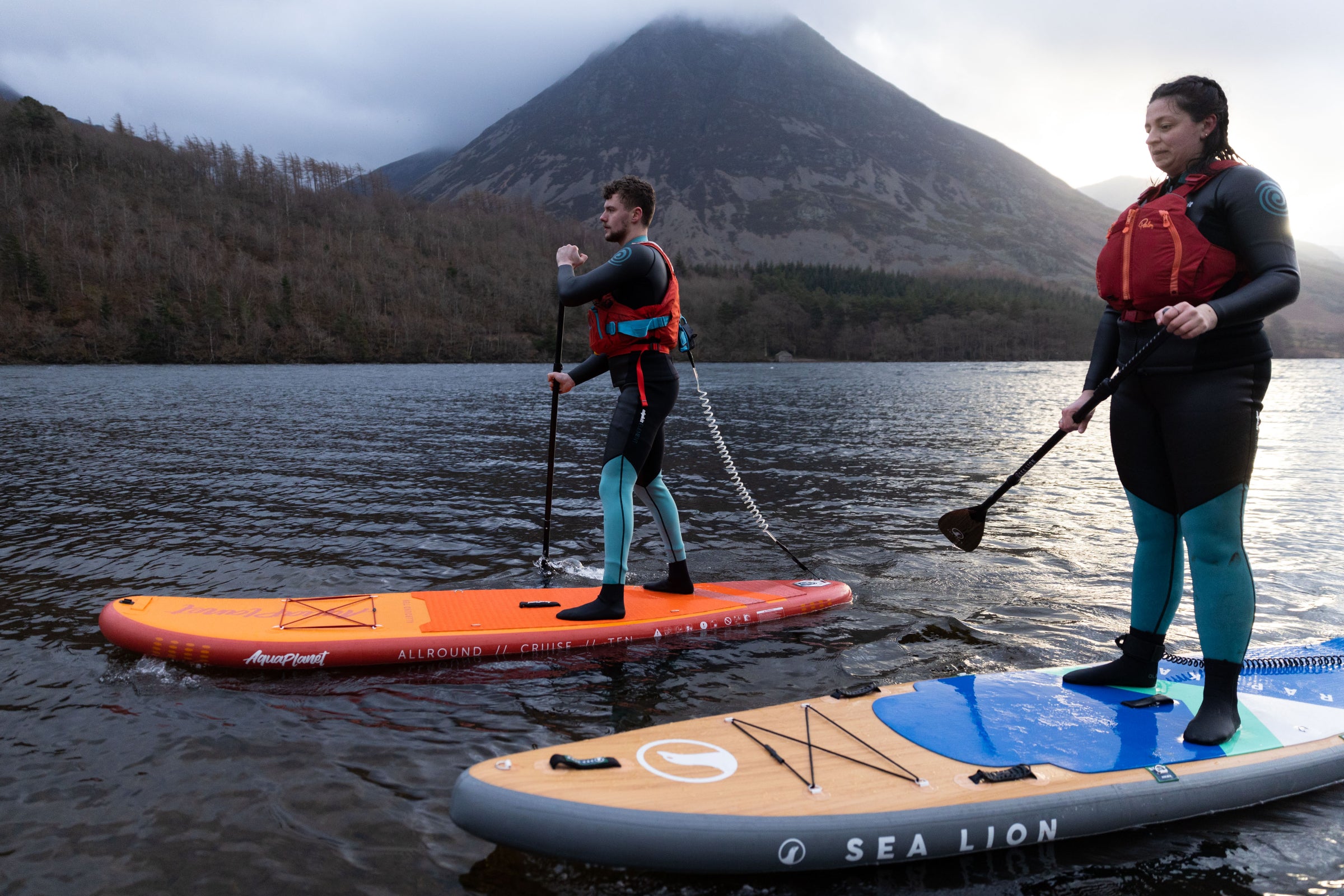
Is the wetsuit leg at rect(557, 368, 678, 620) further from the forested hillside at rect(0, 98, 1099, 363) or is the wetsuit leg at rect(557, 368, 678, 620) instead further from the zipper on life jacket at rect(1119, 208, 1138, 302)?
the forested hillside at rect(0, 98, 1099, 363)

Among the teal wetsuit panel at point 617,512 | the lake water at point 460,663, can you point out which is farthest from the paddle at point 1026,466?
the teal wetsuit panel at point 617,512

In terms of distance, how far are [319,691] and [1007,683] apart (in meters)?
4.72

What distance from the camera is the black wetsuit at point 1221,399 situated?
3.91 m

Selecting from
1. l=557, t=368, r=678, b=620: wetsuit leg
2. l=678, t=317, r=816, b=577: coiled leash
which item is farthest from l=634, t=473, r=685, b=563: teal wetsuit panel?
l=678, t=317, r=816, b=577: coiled leash

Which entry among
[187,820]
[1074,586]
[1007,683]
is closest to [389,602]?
[187,820]

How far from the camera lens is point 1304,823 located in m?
4.14

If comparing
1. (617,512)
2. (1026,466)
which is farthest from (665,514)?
(1026,466)

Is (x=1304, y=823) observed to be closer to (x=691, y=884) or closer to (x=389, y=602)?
(x=691, y=884)

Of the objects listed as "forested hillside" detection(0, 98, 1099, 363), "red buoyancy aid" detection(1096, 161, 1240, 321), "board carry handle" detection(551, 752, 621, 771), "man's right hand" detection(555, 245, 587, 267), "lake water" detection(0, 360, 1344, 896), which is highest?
"forested hillside" detection(0, 98, 1099, 363)

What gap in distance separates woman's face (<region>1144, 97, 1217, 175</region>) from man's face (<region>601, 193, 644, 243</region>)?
3784 mm

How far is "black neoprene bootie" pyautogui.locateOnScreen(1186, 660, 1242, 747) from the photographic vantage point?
428 centimetres

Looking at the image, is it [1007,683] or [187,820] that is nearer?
[187,820]

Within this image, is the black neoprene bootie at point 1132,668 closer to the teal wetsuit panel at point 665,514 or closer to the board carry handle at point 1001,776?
the board carry handle at point 1001,776

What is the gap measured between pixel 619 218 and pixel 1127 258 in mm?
3862
